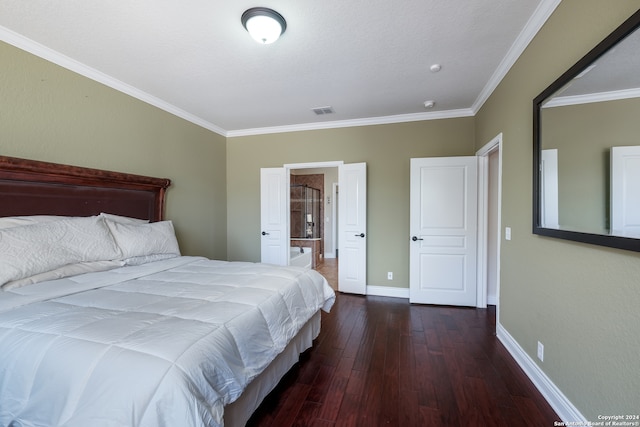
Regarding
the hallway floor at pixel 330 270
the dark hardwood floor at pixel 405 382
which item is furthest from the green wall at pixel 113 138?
the dark hardwood floor at pixel 405 382

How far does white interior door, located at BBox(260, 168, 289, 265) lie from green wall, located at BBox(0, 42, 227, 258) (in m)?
0.76

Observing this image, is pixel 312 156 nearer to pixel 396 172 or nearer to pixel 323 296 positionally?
pixel 396 172

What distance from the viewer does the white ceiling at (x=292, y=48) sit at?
71.7 inches

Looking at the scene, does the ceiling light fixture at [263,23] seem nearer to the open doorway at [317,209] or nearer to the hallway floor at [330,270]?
the hallway floor at [330,270]

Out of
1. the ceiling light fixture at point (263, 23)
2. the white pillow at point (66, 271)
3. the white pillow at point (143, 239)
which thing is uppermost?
the ceiling light fixture at point (263, 23)

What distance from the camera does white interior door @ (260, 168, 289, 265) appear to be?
14.4 feet

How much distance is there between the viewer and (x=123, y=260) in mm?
2309

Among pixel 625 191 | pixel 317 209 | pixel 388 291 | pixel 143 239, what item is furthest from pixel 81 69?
pixel 317 209

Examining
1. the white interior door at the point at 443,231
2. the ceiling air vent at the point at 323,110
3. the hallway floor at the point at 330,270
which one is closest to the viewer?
the white interior door at the point at 443,231

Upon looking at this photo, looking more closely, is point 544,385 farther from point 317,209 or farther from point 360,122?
point 317,209

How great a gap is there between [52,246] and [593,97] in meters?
3.50

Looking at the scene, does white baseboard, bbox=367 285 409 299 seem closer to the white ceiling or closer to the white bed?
the white bed

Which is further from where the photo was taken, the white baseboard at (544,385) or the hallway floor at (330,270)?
the hallway floor at (330,270)

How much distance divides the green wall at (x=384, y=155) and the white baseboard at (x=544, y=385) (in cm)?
164
